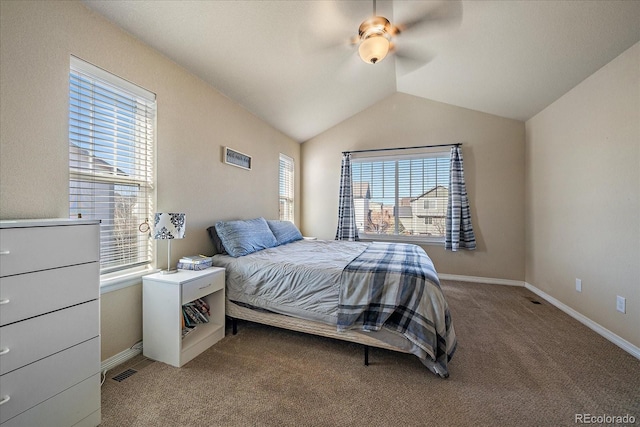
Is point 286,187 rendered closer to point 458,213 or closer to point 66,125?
point 458,213

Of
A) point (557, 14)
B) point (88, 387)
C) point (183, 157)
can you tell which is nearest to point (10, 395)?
point (88, 387)

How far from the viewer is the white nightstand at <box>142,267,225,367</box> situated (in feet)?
5.89

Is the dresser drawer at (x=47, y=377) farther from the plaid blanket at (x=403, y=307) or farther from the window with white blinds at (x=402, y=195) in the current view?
the window with white blinds at (x=402, y=195)

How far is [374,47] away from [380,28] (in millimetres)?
281

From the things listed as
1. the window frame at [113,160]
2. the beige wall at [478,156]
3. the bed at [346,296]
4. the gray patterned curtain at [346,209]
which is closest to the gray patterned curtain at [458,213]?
the beige wall at [478,156]

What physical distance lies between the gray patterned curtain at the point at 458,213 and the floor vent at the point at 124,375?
3913mm

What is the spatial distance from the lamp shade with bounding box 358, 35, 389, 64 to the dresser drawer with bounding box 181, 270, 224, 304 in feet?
7.42

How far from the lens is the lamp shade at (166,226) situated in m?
1.94

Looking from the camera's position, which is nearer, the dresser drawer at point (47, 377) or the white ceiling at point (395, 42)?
the dresser drawer at point (47, 377)

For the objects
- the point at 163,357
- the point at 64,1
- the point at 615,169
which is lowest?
the point at 163,357

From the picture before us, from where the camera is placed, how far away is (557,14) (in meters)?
1.95

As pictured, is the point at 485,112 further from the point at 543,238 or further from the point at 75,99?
the point at 75,99

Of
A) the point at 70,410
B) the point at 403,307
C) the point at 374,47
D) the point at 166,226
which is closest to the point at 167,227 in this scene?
the point at 166,226

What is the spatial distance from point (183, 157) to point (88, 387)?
1.79 metres
